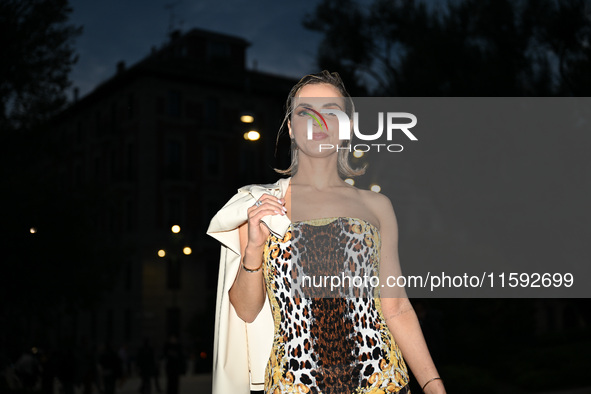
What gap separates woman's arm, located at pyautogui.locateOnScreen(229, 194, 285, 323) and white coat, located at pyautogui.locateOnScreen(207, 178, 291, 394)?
4cm

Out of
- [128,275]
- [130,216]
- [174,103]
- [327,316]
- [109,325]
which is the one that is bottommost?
[109,325]

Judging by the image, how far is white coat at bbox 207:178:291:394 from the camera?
9.88 ft

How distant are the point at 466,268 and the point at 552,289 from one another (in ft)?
16.3

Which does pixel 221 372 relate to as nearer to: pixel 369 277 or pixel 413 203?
pixel 369 277

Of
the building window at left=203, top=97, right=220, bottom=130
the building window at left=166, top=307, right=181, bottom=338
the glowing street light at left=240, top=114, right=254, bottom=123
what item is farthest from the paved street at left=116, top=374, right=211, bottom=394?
the building window at left=203, top=97, right=220, bottom=130

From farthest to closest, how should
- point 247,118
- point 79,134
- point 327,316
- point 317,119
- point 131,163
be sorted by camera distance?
point 79,134, point 131,163, point 247,118, point 317,119, point 327,316

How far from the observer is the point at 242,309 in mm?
3000

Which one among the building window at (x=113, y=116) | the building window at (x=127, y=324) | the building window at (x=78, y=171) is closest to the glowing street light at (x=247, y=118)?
the building window at (x=127, y=324)

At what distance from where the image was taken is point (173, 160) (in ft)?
139

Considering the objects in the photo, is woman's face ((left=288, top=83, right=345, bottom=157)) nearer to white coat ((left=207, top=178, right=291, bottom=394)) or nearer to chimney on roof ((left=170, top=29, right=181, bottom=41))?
white coat ((left=207, top=178, right=291, bottom=394))

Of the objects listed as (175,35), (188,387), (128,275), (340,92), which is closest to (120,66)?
(175,35)

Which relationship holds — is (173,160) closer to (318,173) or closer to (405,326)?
(318,173)

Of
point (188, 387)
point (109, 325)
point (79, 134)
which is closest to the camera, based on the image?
point (188, 387)

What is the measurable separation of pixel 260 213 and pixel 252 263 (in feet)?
0.75
